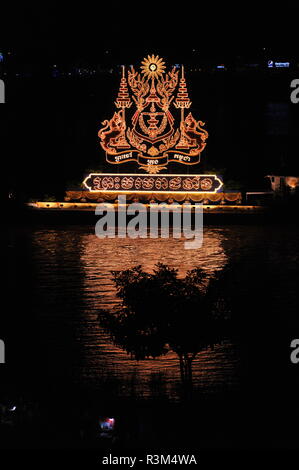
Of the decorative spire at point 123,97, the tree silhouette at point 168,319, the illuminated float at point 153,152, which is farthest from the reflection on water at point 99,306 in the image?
the decorative spire at point 123,97

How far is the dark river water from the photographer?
11867 millimetres

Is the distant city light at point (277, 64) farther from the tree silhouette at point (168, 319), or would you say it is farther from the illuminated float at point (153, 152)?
the tree silhouette at point (168, 319)

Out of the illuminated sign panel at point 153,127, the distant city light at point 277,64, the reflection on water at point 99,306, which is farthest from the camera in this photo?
the distant city light at point 277,64

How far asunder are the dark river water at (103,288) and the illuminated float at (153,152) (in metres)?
4.22

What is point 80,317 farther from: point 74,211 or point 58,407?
point 74,211

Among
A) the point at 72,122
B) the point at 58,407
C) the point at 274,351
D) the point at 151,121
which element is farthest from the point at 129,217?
the point at 58,407

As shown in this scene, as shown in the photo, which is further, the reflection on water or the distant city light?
the distant city light

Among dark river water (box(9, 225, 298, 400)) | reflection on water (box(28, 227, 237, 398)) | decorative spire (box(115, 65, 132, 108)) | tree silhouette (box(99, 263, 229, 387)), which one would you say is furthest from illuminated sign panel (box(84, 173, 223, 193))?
tree silhouette (box(99, 263, 229, 387))

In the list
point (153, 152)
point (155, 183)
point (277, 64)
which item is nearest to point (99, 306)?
point (155, 183)

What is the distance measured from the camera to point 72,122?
43281 mm

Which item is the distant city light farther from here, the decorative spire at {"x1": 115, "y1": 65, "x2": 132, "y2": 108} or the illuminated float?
the decorative spire at {"x1": 115, "y1": 65, "x2": 132, "y2": 108}

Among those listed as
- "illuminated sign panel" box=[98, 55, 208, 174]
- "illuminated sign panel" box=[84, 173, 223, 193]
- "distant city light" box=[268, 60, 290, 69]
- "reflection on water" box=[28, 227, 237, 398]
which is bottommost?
"reflection on water" box=[28, 227, 237, 398]

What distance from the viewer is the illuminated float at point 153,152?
1377 inches
